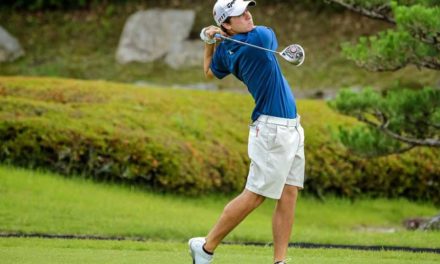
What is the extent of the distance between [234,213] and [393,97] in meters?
5.35

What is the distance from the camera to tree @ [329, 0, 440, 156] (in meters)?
11.2

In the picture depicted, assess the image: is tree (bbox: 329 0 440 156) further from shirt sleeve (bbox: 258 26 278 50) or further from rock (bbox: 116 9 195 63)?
rock (bbox: 116 9 195 63)

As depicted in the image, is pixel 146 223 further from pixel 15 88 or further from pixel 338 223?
pixel 15 88

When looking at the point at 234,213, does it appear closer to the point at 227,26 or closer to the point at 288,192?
the point at 288,192

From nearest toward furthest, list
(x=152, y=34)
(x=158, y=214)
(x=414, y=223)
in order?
1. (x=158, y=214)
2. (x=414, y=223)
3. (x=152, y=34)

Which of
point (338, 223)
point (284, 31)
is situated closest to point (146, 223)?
Result: point (338, 223)

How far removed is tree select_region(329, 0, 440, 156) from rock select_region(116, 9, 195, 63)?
33.2 feet

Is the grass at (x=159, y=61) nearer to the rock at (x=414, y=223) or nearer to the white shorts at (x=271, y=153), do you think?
the rock at (x=414, y=223)

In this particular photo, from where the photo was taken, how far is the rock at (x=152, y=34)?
21875 millimetres

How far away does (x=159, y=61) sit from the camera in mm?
21766

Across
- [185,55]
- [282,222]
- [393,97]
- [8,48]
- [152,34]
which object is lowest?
[8,48]

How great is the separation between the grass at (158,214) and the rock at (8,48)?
9133 millimetres

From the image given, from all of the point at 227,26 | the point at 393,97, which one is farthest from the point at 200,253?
the point at 393,97

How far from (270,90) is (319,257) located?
1964 mm
